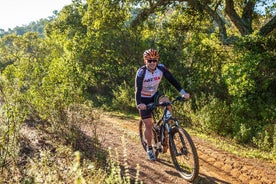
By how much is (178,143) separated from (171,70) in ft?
32.5

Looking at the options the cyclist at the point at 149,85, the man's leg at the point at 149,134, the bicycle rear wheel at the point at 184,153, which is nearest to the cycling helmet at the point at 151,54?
the cyclist at the point at 149,85

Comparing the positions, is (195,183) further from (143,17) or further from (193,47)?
(143,17)

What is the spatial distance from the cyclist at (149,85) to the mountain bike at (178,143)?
0.58 ft

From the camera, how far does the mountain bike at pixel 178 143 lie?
231 inches

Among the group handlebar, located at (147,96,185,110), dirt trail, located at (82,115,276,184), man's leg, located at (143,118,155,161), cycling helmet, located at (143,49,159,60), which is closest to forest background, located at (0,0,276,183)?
dirt trail, located at (82,115,276,184)

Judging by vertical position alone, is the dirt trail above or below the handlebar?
below

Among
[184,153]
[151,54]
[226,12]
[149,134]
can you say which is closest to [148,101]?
[149,134]

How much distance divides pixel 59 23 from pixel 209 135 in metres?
Answer: 26.3

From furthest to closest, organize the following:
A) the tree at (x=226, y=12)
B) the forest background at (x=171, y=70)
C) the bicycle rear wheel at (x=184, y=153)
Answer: the tree at (x=226, y=12)
the forest background at (x=171, y=70)
the bicycle rear wheel at (x=184, y=153)

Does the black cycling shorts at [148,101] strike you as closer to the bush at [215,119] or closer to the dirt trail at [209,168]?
the dirt trail at [209,168]

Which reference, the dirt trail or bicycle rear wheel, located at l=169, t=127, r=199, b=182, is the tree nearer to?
the dirt trail

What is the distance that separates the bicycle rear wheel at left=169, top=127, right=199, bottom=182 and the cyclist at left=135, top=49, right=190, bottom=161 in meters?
0.43

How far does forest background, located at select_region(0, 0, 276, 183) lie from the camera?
791 cm

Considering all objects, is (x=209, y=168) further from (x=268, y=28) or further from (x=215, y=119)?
(x=268, y=28)
